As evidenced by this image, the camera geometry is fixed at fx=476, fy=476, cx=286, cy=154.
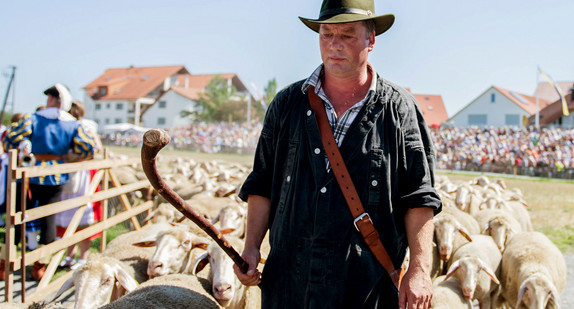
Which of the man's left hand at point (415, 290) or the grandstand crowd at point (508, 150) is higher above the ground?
the man's left hand at point (415, 290)

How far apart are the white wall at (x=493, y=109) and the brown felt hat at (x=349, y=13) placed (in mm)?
51880

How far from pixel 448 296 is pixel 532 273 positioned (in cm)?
112

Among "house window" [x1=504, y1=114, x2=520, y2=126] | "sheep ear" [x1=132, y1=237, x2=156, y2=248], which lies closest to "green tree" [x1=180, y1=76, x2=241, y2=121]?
"house window" [x1=504, y1=114, x2=520, y2=126]

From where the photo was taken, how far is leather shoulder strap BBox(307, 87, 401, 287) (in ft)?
6.54

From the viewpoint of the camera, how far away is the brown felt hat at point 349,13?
80.0 inches

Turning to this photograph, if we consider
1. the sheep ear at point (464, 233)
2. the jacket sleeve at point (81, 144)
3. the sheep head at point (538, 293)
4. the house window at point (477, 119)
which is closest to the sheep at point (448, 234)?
the sheep ear at point (464, 233)

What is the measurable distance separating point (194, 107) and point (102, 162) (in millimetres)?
53636

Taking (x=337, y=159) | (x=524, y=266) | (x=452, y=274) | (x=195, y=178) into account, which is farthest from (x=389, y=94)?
(x=195, y=178)

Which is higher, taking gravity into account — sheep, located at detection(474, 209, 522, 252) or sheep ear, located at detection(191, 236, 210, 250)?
sheep ear, located at detection(191, 236, 210, 250)

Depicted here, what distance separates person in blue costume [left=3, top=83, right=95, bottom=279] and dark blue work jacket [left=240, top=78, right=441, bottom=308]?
3.86 m

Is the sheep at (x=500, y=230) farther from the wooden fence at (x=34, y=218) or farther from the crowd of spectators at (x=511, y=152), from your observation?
the crowd of spectators at (x=511, y=152)

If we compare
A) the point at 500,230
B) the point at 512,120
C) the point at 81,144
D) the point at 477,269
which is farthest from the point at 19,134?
the point at 512,120

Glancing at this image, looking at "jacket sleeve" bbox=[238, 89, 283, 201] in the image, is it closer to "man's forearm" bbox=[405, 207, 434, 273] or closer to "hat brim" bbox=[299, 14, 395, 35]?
"hat brim" bbox=[299, 14, 395, 35]

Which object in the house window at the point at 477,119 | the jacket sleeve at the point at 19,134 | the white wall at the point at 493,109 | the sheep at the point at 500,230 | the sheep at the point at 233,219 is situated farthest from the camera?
the house window at the point at 477,119
